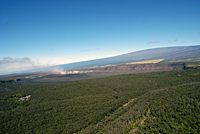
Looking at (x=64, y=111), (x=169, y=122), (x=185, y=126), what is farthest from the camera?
(x=64, y=111)

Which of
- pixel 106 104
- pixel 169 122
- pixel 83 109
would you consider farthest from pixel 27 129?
pixel 169 122

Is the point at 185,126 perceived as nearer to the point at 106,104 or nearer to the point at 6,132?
the point at 106,104

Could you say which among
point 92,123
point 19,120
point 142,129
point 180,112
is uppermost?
point 180,112

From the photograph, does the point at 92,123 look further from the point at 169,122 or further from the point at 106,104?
the point at 169,122

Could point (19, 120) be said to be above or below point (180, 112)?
below

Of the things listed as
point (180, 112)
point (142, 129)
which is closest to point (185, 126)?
point (180, 112)

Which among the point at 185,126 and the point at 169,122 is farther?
the point at 169,122

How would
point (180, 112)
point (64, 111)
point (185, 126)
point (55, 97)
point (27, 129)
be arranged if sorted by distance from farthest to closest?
point (55, 97)
point (64, 111)
point (27, 129)
point (180, 112)
point (185, 126)

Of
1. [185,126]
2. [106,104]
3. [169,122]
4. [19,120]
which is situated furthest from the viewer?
[106,104]

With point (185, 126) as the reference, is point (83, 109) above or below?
below
